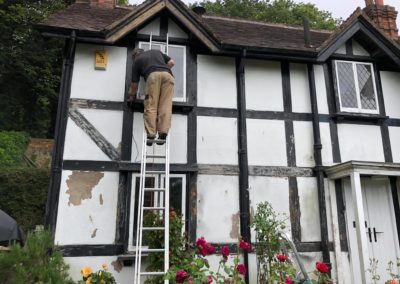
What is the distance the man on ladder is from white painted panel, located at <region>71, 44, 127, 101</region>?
898 mm

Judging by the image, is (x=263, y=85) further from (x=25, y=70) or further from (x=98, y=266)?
(x=25, y=70)

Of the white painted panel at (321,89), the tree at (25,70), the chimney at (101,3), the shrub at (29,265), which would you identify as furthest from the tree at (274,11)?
the shrub at (29,265)

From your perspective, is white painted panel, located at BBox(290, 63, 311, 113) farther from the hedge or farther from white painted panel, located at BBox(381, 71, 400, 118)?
the hedge

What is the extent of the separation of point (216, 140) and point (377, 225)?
3870 mm

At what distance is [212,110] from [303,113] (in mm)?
2109

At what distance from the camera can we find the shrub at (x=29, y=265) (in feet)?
13.2

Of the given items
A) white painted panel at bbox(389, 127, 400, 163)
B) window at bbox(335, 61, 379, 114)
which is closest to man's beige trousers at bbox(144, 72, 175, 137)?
window at bbox(335, 61, 379, 114)

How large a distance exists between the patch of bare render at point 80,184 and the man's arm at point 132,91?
1565 mm

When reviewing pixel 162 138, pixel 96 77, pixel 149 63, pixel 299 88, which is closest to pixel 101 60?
pixel 96 77

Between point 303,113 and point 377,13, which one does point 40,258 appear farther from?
point 377,13

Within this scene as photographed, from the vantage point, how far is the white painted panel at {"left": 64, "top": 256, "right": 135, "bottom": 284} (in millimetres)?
5812

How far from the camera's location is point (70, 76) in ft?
21.8

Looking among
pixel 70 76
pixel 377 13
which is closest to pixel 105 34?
pixel 70 76

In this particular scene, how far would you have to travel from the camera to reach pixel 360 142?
754cm
